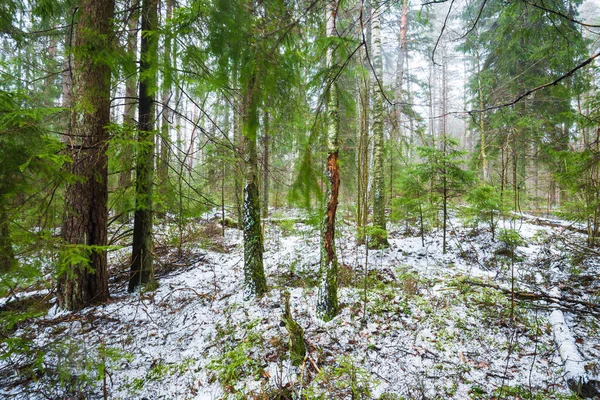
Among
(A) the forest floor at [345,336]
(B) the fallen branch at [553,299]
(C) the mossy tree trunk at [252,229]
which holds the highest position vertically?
(C) the mossy tree trunk at [252,229]

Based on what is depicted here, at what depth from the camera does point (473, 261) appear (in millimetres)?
5484

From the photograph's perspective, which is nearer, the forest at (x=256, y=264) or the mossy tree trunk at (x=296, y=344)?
the forest at (x=256, y=264)

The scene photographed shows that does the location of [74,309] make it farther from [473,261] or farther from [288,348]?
[473,261]

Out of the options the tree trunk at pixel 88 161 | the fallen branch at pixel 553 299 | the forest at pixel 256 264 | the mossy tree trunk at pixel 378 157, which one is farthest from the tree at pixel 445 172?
the tree trunk at pixel 88 161

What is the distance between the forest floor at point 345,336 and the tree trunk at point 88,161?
17.2 inches

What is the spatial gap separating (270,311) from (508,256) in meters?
5.35

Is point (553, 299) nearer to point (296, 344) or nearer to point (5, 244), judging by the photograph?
point (296, 344)

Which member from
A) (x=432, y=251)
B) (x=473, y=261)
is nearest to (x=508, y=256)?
(x=473, y=261)

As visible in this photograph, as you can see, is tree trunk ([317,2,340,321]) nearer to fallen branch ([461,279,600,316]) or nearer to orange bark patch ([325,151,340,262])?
orange bark patch ([325,151,340,262])

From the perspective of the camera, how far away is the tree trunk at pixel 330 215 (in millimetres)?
3363

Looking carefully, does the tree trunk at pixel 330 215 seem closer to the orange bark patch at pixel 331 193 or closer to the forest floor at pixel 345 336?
the orange bark patch at pixel 331 193

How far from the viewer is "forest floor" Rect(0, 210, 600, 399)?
8.49 ft

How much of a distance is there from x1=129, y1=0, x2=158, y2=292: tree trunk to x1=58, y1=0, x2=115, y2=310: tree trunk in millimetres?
453

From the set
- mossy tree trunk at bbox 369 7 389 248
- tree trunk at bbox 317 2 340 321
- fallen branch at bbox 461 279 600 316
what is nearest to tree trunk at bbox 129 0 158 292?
tree trunk at bbox 317 2 340 321
